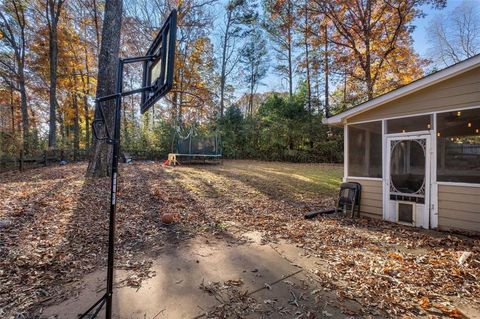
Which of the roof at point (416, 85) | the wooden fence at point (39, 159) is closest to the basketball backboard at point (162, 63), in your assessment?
the roof at point (416, 85)

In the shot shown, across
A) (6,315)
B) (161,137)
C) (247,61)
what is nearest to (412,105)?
(6,315)

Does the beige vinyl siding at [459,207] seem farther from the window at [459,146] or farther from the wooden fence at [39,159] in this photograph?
the wooden fence at [39,159]

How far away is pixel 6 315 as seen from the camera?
1965mm

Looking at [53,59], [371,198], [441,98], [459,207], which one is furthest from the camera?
[53,59]

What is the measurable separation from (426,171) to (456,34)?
1806cm

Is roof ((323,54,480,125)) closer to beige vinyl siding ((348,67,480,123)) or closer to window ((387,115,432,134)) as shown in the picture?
beige vinyl siding ((348,67,480,123))

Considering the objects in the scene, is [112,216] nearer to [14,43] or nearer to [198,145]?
[198,145]

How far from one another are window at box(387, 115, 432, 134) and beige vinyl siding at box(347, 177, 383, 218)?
3.50 feet

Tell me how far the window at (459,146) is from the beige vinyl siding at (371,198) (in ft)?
3.45

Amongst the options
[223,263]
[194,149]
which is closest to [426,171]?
[223,263]

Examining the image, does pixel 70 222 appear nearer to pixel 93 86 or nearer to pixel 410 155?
pixel 410 155

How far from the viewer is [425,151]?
4500mm

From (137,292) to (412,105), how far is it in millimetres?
5190

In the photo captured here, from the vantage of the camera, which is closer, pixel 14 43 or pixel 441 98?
pixel 441 98
